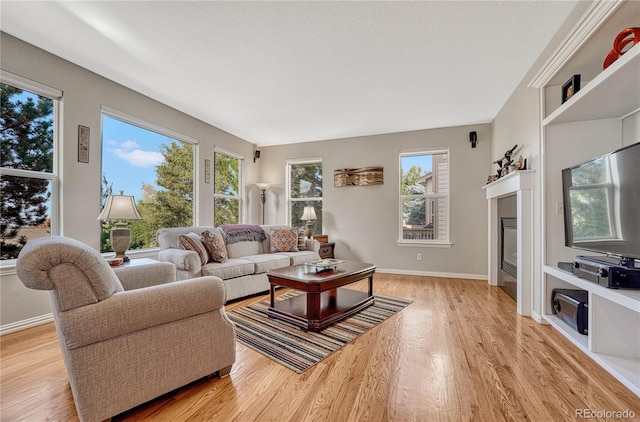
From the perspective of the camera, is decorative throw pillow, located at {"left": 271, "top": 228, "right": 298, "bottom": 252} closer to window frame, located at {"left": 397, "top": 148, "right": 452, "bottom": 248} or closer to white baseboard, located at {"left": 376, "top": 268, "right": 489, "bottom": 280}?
white baseboard, located at {"left": 376, "top": 268, "right": 489, "bottom": 280}

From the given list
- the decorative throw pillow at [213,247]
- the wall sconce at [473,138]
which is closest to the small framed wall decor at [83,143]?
the decorative throw pillow at [213,247]

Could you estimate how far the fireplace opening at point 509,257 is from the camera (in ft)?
10.7

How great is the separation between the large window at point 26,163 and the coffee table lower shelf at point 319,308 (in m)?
2.39

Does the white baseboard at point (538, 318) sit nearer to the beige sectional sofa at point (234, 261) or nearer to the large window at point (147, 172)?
the beige sectional sofa at point (234, 261)

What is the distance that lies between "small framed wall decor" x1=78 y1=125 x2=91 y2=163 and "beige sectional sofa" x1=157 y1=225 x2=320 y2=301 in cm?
108

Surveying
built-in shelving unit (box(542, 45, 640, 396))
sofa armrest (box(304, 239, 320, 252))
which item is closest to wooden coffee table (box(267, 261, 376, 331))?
sofa armrest (box(304, 239, 320, 252))

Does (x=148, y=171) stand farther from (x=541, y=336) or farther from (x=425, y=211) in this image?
(x=541, y=336)

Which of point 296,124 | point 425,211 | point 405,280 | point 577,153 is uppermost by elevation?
point 296,124

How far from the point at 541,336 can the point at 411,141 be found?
3.47 metres

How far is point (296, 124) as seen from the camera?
4613mm

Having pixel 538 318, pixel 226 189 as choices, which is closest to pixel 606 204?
pixel 538 318

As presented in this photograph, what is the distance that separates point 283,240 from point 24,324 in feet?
9.28

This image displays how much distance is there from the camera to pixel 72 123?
2814 mm

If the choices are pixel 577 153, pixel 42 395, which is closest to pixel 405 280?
pixel 577 153
